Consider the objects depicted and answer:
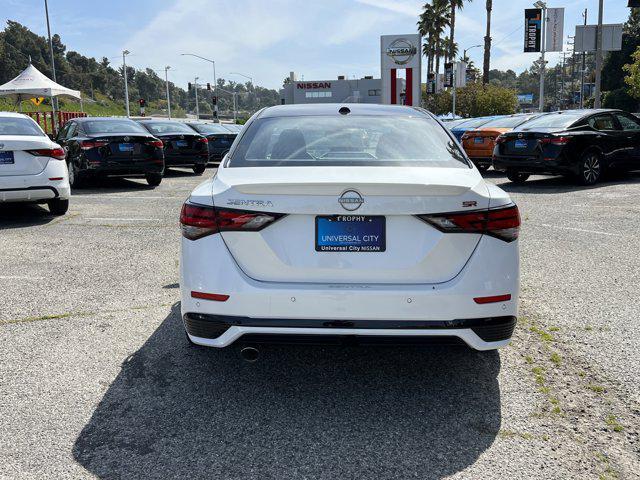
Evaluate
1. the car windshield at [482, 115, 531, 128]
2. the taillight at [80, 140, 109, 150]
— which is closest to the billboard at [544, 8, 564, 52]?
the car windshield at [482, 115, 531, 128]

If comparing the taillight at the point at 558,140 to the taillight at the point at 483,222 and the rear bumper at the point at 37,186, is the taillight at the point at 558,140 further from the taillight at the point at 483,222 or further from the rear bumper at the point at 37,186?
the taillight at the point at 483,222

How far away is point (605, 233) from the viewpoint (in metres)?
8.10

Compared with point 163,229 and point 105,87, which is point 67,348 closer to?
point 163,229

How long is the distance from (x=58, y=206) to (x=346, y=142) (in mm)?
7028

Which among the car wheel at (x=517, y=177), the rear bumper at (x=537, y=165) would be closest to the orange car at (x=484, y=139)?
the car wheel at (x=517, y=177)

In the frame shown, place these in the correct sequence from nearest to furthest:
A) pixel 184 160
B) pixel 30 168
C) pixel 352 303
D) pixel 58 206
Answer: pixel 352 303 < pixel 30 168 < pixel 58 206 < pixel 184 160

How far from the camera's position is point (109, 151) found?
13.2 meters

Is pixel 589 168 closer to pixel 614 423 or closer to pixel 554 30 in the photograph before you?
pixel 614 423

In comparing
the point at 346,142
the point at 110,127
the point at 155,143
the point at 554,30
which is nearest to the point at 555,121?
the point at 155,143

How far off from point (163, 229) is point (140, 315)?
3.89m

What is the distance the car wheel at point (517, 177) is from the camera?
1398 cm

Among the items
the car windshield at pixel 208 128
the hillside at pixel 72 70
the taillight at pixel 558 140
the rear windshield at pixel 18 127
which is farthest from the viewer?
the hillside at pixel 72 70

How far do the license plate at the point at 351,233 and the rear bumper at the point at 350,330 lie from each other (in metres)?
Result: 0.36

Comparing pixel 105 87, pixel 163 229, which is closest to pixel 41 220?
pixel 163 229
